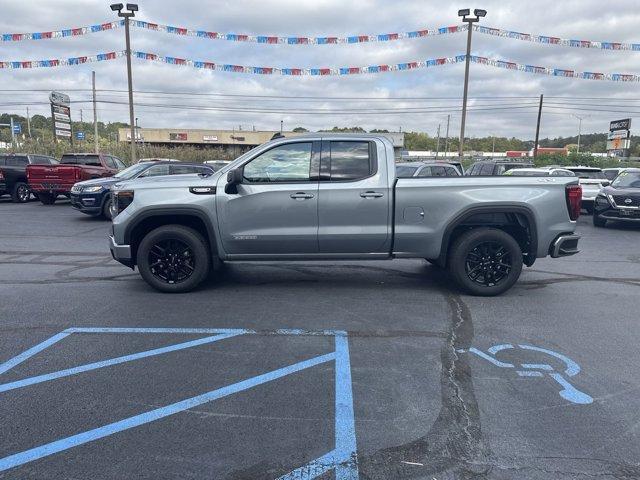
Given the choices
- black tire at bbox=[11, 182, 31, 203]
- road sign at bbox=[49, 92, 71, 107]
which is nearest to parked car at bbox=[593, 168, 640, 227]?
black tire at bbox=[11, 182, 31, 203]

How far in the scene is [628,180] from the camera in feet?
47.3

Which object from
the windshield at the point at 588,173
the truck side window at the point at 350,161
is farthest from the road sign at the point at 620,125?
the truck side window at the point at 350,161

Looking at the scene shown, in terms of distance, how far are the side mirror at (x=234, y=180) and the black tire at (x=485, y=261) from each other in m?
2.83

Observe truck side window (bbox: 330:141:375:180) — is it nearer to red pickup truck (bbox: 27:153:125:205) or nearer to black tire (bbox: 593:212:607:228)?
black tire (bbox: 593:212:607:228)

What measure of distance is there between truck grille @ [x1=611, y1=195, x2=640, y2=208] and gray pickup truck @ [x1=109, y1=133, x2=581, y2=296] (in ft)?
28.3

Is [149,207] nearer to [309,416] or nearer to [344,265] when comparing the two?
[344,265]

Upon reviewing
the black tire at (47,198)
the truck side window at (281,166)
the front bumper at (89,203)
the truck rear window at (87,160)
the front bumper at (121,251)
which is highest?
the truck side window at (281,166)

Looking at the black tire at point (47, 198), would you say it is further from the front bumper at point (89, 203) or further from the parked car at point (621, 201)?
the parked car at point (621, 201)

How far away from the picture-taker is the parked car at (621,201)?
43.8 feet

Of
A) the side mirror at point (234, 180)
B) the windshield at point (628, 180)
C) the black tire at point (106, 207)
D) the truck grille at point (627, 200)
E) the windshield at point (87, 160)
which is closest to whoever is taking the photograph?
the side mirror at point (234, 180)

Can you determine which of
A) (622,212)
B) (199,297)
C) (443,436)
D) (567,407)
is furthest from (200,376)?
(622,212)

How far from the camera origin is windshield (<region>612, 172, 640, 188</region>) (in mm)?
14109

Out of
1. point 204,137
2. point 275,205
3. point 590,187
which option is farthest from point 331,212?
point 204,137

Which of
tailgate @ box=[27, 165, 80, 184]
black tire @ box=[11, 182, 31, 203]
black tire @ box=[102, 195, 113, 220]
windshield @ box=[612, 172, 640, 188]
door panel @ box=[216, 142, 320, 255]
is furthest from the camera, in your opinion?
black tire @ box=[11, 182, 31, 203]
